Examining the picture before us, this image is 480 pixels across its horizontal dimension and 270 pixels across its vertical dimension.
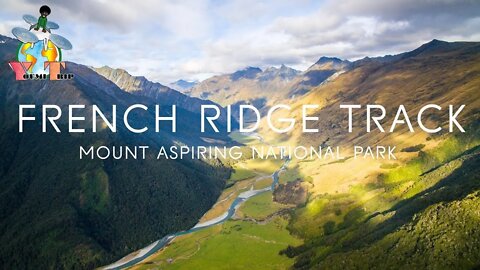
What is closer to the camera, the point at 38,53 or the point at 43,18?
the point at 43,18

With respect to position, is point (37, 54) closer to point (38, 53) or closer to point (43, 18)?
point (38, 53)

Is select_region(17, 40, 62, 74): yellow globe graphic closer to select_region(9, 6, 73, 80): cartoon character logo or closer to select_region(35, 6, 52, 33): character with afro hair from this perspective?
select_region(9, 6, 73, 80): cartoon character logo

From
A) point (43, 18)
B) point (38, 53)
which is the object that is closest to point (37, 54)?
point (38, 53)

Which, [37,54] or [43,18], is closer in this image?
[43,18]

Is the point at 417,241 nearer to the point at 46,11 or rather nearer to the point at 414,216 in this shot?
the point at 414,216

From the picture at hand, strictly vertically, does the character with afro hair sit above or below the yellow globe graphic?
above

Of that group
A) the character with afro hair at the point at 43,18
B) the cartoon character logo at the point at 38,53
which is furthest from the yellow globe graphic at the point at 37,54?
the character with afro hair at the point at 43,18

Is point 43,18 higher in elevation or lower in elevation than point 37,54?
higher

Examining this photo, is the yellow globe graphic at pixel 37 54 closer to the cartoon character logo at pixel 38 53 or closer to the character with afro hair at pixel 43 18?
the cartoon character logo at pixel 38 53

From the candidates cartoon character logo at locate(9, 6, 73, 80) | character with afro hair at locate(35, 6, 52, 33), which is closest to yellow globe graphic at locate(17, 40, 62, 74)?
cartoon character logo at locate(9, 6, 73, 80)

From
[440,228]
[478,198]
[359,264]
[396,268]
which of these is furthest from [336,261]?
[478,198]

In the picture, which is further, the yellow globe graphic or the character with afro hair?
the yellow globe graphic
